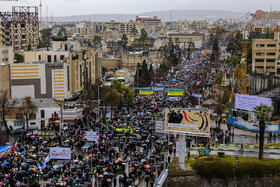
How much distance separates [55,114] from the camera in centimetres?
4216

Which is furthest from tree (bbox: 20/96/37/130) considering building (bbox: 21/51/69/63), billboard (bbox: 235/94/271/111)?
billboard (bbox: 235/94/271/111)

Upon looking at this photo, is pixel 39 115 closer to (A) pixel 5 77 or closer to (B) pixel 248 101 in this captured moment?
(A) pixel 5 77

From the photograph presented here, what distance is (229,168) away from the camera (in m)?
27.4

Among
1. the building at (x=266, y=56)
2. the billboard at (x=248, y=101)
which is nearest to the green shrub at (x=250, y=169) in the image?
the billboard at (x=248, y=101)

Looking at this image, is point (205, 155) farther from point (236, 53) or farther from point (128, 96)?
point (236, 53)

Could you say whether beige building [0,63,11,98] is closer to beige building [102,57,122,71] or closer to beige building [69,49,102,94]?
beige building [69,49,102,94]

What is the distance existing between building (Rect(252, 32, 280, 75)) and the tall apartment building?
47038 mm

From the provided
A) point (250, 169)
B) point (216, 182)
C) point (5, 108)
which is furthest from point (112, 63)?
point (250, 169)

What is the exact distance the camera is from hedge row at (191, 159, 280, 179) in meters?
27.3

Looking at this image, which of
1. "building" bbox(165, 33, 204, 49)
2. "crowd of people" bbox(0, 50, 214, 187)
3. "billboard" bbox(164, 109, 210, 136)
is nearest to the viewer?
"crowd of people" bbox(0, 50, 214, 187)

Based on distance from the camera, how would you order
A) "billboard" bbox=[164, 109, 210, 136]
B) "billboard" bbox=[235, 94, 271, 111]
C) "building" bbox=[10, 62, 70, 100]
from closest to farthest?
"billboard" bbox=[164, 109, 210, 136]
"billboard" bbox=[235, 94, 271, 111]
"building" bbox=[10, 62, 70, 100]

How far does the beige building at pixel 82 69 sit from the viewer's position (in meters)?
53.8

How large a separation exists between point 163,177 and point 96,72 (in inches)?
1589

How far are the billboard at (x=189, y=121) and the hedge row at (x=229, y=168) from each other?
2.23 m
